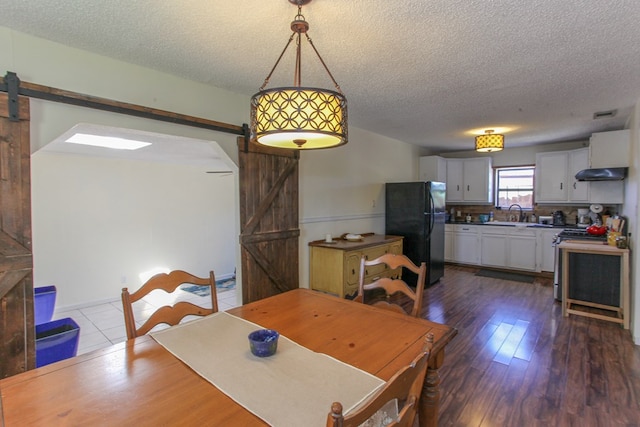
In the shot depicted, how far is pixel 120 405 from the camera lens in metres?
0.99

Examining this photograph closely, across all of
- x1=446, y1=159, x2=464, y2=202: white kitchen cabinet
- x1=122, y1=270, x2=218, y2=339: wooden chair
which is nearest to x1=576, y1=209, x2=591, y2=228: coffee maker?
x1=446, y1=159, x2=464, y2=202: white kitchen cabinet

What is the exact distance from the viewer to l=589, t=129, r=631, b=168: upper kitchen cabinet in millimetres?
3914

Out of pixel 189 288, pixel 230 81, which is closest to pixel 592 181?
pixel 230 81

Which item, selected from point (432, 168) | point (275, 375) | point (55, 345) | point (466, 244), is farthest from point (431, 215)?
point (55, 345)

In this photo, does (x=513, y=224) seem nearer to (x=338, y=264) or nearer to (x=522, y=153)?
(x=522, y=153)

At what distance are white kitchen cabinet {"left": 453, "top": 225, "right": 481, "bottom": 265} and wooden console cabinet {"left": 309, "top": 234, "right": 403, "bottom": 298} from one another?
2.76 metres

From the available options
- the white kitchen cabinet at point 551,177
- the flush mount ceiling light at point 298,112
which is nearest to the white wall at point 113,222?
the flush mount ceiling light at point 298,112

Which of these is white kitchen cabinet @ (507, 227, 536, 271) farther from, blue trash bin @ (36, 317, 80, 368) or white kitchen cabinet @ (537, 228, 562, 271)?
blue trash bin @ (36, 317, 80, 368)

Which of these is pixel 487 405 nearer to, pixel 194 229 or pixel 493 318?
pixel 493 318

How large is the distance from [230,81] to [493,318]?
371 centimetres

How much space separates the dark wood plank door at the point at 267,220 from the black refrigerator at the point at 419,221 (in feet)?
7.07

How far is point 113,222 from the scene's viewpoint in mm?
4684

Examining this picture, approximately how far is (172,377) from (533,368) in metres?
2.76

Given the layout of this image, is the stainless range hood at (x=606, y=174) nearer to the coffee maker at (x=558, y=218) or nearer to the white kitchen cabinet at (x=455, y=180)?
the coffee maker at (x=558, y=218)
